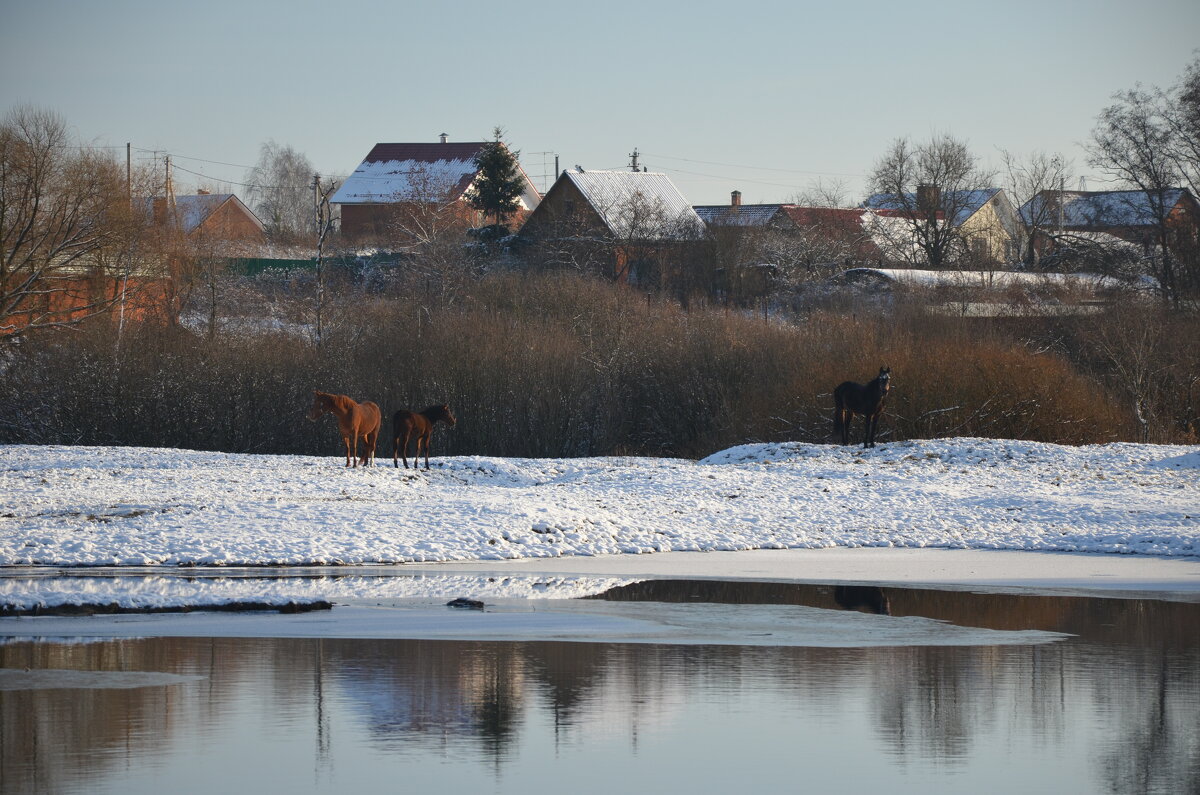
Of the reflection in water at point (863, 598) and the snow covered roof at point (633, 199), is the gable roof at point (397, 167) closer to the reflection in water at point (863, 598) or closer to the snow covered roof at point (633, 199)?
the snow covered roof at point (633, 199)

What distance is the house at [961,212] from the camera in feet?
277

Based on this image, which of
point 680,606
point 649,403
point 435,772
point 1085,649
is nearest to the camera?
point 435,772

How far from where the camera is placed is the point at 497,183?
246 feet

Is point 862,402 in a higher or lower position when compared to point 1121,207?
lower

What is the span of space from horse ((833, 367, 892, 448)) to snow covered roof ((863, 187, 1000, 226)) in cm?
5673

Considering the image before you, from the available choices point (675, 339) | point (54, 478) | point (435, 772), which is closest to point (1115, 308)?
point (675, 339)

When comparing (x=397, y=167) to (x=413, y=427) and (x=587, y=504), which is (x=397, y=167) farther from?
(x=587, y=504)

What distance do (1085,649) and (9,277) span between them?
3759 centimetres

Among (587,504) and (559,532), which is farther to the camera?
(587,504)

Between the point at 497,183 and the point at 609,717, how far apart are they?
66.7m

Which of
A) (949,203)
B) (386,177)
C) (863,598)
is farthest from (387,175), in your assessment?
(863,598)

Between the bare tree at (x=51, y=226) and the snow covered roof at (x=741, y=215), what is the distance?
38225 mm

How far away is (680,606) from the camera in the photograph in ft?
49.6

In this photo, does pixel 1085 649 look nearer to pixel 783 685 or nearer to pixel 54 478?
pixel 783 685
